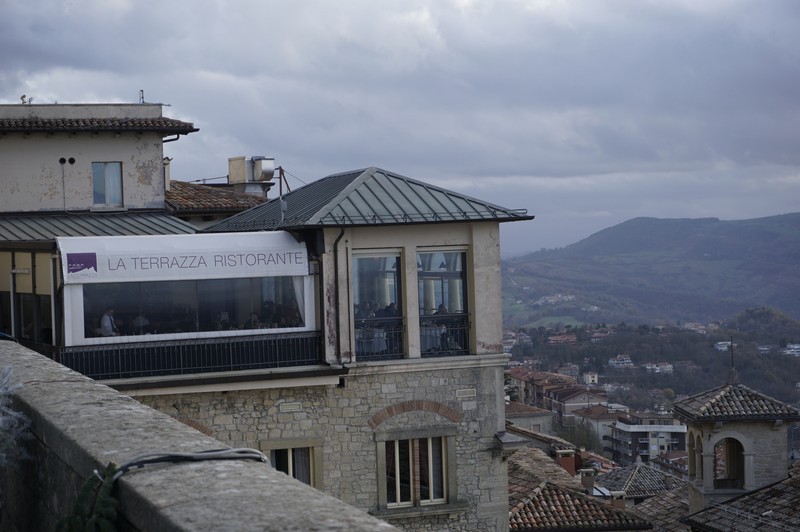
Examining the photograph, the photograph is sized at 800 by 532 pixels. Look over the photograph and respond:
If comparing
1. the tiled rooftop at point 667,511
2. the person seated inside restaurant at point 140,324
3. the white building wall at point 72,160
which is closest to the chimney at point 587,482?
the tiled rooftop at point 667,511

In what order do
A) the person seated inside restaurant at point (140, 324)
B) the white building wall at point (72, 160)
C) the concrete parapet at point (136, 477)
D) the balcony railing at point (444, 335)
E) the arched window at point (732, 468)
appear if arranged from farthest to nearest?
the arched window at point (732, 468) → the white building wall at point (72, 160) → the balcony railing at point (444, 335) → the person seated inside restaurant at point (140, 324) → the concrete parapet at point (136, 477)

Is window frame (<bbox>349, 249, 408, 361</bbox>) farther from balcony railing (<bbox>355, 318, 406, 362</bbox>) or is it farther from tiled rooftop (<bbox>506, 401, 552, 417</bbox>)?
tiled rooftop (<bbox>506, 401, 552, 417</bbox>)

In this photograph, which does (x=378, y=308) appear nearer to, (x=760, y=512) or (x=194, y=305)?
(x=194, y=305)

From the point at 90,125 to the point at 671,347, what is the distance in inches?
5059

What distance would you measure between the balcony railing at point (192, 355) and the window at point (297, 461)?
56.6 inches

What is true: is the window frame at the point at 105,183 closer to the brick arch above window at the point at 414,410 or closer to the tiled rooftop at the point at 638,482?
the brick arch above window at the point at 414,410

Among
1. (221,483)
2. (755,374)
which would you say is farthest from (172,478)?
(755,374)

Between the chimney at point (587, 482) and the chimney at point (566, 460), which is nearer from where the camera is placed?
the chimney at point (587, 482)

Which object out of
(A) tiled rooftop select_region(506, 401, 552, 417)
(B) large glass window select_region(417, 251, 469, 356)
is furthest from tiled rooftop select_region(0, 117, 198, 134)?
(A) tiled rooftop select_region(506, 401, 552, 417)

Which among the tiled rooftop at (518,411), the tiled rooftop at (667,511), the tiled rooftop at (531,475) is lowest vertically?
the tiled rooftop at (518,411)

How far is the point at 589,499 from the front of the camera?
28078mm

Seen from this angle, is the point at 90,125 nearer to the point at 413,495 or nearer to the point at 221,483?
the point at 413,495

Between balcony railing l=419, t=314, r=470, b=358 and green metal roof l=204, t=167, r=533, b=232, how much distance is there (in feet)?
5.82

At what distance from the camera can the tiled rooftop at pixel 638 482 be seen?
53875 mm
